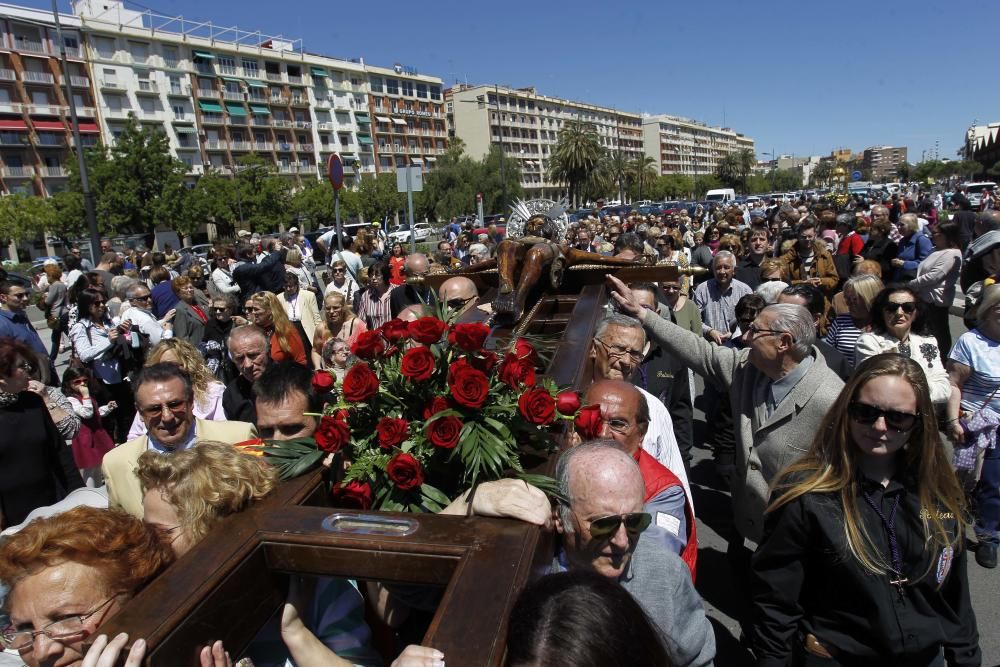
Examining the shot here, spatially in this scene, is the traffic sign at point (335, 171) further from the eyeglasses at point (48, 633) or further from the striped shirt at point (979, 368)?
the eyeglasses at point (48, 633)

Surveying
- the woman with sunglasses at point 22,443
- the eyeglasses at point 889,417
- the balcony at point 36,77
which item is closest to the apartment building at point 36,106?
the balcony at point 36,77

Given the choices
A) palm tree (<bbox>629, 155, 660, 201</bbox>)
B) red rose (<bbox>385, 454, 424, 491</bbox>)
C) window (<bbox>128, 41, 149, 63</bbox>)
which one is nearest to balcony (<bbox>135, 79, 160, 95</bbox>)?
window (<bbox>128, 41, 149, 63</bbox>)

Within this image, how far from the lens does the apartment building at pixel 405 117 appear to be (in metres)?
78.8

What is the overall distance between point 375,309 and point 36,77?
61.5 m

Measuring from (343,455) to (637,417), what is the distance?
4.12 feet

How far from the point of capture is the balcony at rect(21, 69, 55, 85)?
51.5 m

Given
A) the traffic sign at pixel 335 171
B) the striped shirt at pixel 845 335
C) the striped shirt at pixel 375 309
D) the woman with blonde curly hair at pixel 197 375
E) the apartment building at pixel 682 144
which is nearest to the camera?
the woman with blonde curly hair at pixel 197 375

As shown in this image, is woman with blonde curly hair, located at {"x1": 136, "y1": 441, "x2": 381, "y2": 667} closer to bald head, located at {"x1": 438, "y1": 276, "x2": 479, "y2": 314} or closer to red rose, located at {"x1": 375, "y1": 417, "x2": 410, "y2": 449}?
red rose, located at {"x1": 375, "y1": 417, "x2": 410, "y2": 449}

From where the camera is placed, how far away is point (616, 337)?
3.25m

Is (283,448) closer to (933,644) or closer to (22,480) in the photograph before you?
(933,644)

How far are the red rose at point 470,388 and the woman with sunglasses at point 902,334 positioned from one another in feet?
10.2

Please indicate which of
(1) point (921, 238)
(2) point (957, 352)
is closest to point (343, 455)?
(2) point (957, 352)

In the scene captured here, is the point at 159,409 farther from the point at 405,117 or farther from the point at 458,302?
the point at 405,117

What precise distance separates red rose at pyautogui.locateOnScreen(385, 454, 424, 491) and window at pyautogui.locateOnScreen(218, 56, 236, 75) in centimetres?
7134
